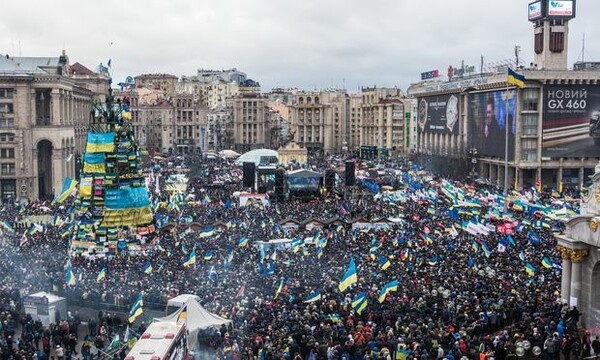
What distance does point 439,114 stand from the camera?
4031 inches

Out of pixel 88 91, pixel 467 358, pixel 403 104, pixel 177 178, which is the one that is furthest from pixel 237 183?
pixel 403 104

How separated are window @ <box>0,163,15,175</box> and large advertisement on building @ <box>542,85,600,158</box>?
180 ft

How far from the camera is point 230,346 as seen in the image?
70.3 feet

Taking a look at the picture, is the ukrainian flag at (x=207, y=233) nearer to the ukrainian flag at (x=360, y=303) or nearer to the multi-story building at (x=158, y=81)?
the ukrainian flag at (x=360, y=303)

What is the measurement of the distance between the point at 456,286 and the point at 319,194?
3602cm

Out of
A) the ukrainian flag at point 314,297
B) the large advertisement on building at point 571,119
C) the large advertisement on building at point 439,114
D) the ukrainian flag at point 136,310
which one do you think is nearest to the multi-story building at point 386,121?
the large advertisement on building at point 439,114

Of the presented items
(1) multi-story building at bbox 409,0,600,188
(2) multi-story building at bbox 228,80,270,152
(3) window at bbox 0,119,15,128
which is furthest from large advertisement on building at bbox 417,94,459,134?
(3) window at bbox 0,119,15,128

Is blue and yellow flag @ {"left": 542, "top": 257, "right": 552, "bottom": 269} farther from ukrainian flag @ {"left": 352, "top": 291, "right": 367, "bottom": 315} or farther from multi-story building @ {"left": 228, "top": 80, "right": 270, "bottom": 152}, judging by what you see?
multi-story building @ {"left": 228, "top": 80, "right": 270, "bottom": 152}

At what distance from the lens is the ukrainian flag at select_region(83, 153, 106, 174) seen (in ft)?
128

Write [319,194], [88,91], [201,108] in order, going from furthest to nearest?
[201,108] < [88,91] < [319,194]

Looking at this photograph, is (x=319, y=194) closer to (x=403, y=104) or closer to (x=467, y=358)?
(x=467, y=358)

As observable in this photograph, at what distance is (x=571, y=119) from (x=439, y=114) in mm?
26860

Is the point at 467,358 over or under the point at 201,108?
under

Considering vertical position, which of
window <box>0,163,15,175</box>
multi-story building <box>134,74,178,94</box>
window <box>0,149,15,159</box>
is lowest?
window <box>0,163,15,175</box>
